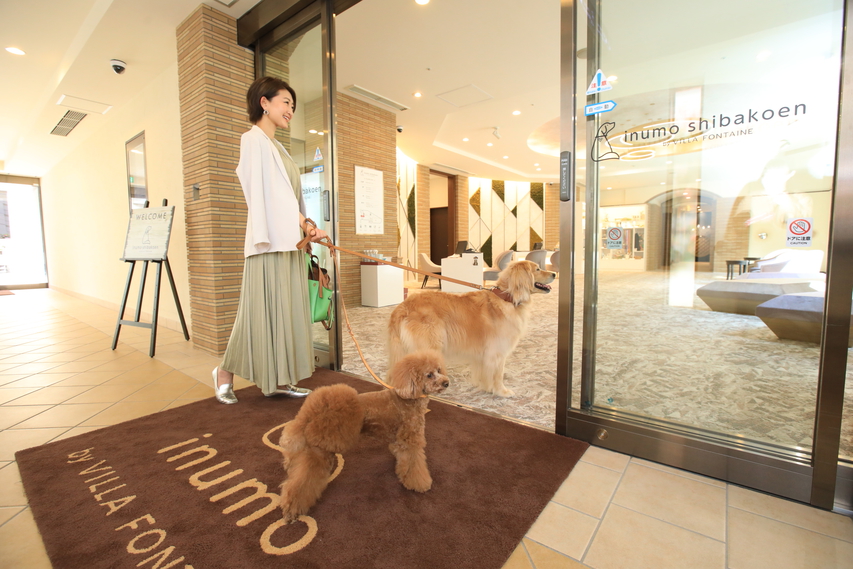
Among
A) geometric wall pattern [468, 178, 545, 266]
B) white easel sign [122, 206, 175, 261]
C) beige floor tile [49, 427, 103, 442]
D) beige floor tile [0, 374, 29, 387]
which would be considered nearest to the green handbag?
beige floor tile [49, 427, 103, 442]

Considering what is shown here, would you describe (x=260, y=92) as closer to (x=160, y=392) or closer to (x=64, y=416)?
(x=160, y=392)

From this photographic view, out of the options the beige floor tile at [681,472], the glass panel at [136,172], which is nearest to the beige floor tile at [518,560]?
the beige floor tile at [681,472]

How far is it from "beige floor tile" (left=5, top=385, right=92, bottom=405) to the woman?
1.14 m

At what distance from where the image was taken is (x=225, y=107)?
11.2 feet

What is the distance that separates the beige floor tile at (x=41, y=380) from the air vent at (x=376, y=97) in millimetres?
5096

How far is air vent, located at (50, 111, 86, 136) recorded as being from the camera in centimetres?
586

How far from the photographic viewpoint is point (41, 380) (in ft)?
9.48

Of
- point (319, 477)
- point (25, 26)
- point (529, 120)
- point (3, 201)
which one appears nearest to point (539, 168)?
point (529, 120)

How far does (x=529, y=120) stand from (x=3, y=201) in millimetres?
14588

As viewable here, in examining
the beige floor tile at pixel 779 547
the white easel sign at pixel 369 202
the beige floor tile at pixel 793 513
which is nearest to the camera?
the beige floor tile at pixel 779 547

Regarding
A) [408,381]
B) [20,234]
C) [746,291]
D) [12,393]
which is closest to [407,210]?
[12,393]

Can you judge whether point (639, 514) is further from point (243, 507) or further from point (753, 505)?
point (243, 507)

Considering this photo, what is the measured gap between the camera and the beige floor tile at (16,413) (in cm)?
213

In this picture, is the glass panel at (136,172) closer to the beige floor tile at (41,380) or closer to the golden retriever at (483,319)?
the beige floor tile at (41,380)
